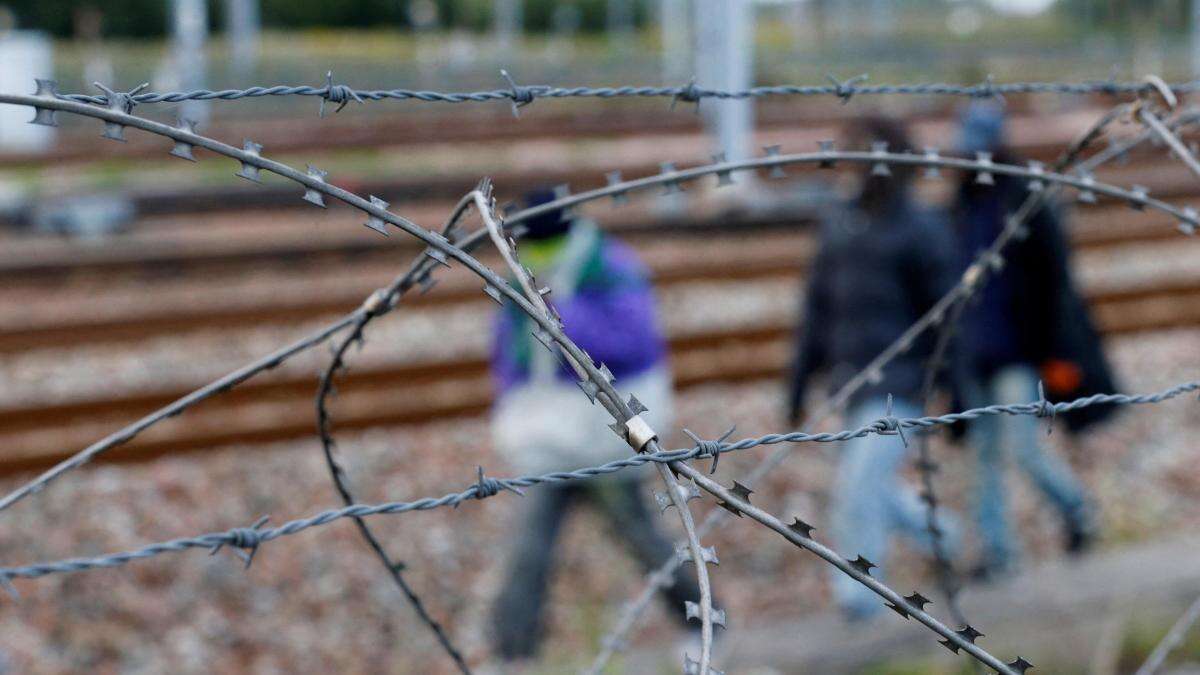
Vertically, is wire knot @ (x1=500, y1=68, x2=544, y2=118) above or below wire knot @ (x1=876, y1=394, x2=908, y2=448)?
above

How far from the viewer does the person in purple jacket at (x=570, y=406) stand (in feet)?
13.2

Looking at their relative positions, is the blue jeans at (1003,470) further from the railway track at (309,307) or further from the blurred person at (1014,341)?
the railway track at (309,307)

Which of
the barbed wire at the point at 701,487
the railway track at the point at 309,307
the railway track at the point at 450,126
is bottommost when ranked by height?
the barbed wire at the point at 701,487

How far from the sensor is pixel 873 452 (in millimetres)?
4562

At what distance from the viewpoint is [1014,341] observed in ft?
15.9

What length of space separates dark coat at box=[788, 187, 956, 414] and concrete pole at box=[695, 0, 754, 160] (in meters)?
6.29

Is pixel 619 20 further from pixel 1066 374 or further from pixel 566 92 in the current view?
pixel 566 92

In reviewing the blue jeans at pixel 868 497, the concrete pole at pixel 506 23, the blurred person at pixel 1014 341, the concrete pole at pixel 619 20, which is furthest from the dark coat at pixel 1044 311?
the concrete pole at pixel 619 20

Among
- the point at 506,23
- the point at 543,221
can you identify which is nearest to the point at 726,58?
the point at 543,221

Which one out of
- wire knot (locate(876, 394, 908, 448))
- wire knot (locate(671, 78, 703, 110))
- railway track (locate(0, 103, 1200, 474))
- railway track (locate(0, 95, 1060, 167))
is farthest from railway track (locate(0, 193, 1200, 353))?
wire knot (locate(876, 394, 908, 448))

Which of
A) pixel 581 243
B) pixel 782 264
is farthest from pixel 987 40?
pixel 581 243

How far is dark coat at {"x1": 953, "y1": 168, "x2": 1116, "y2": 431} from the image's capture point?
185 inches

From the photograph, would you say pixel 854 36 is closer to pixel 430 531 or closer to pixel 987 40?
pixel 987 40

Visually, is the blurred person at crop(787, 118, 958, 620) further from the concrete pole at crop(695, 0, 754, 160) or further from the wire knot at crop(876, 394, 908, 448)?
the concrete pole at crop(695, 0, 754, 160)
